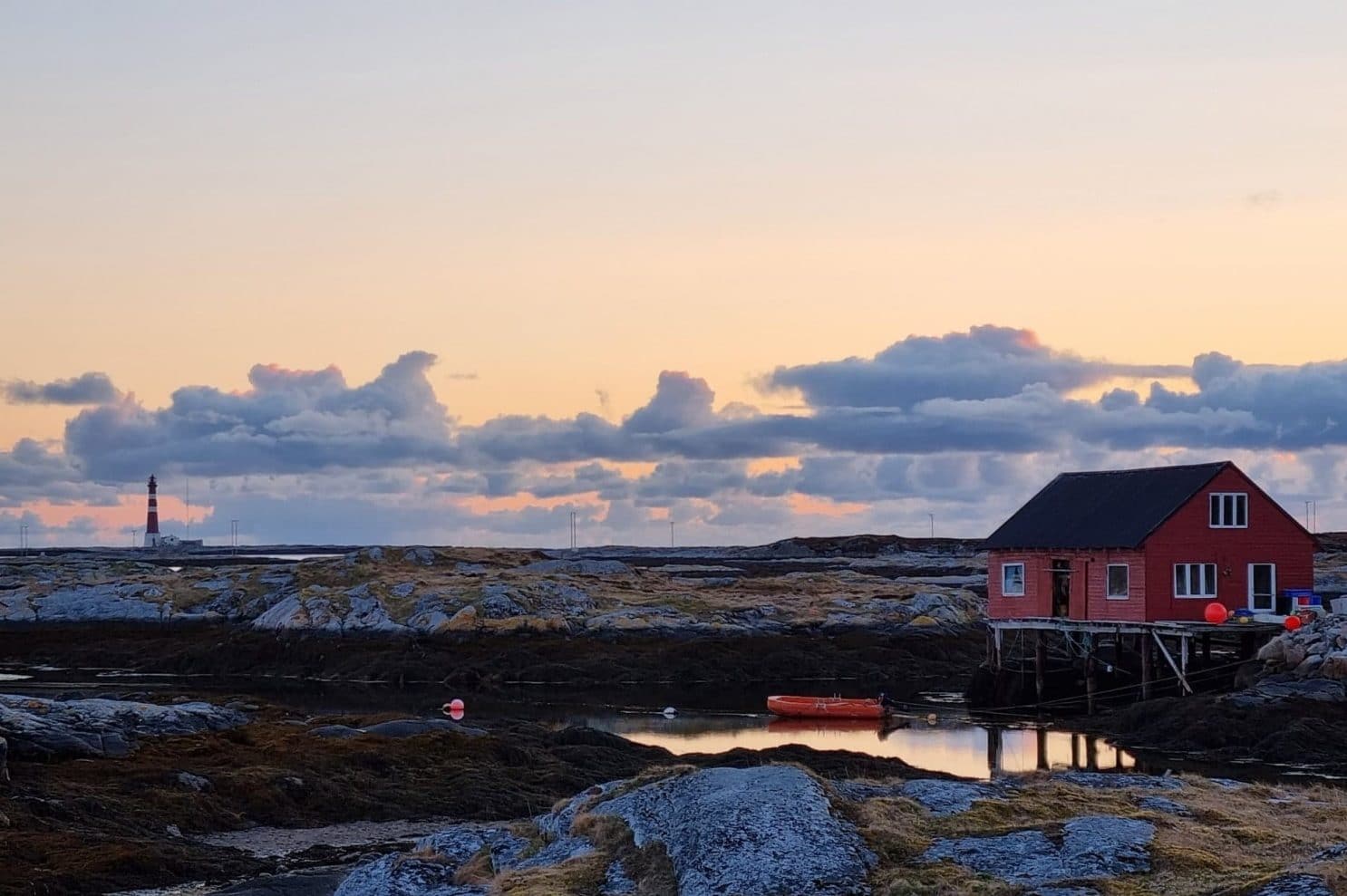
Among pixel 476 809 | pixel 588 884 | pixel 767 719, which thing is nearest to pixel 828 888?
pixel 588 884

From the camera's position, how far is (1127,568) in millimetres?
55625

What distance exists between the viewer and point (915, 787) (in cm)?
2406

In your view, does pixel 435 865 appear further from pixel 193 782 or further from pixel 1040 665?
pixel 1040 665

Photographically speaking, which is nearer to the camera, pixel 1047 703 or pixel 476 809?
pixel 476 809

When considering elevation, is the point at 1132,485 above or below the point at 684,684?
above

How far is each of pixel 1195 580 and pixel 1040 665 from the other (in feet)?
24.9

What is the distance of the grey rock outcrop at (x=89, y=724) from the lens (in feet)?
117

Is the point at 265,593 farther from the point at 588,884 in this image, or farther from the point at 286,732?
the point at 588,884

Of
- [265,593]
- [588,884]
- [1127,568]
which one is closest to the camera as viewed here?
[588,884]

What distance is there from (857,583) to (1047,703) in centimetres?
5438

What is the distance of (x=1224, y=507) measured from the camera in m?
55.8

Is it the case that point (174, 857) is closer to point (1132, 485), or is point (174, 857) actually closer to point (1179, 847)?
point (1179, 847)

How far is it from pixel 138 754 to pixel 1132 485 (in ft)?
124

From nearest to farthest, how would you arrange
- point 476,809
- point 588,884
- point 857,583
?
point 588,884 < point 476,809 < point 857,583
